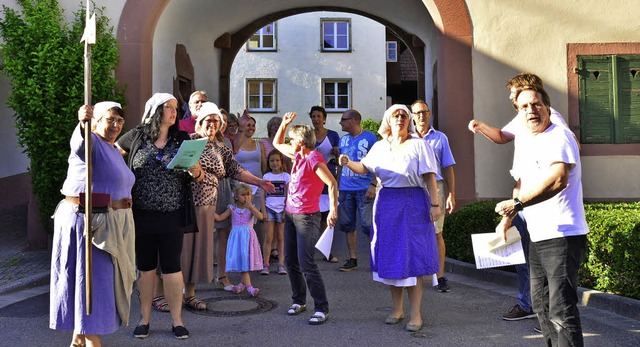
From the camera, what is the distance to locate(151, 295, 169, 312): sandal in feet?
18.4

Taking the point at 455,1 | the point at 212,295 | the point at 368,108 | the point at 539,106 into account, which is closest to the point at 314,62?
the point at 368,108

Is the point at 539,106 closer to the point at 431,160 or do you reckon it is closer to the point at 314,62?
the point at 431,160

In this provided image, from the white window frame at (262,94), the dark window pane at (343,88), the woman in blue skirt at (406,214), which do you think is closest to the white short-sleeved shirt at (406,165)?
the woman in blue skirt at (406,214)

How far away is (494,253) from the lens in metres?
4.13

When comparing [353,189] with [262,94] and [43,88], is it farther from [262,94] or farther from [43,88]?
[262,94]

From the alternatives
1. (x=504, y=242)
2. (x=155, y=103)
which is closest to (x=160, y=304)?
(x=155, y=103)

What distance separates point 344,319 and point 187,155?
6.45ft

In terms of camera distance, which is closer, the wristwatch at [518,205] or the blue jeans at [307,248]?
the wristwatch at [518,205]

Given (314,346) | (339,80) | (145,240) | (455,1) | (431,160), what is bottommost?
(314,346)

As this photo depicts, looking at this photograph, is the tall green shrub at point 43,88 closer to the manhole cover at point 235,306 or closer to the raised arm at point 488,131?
the manhole cover at point 235,306

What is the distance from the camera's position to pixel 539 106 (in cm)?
369

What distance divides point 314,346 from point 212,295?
80.4 inches

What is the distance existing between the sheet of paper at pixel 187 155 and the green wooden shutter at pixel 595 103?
563 centimetres

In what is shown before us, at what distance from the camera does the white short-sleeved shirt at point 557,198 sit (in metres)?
3.51
